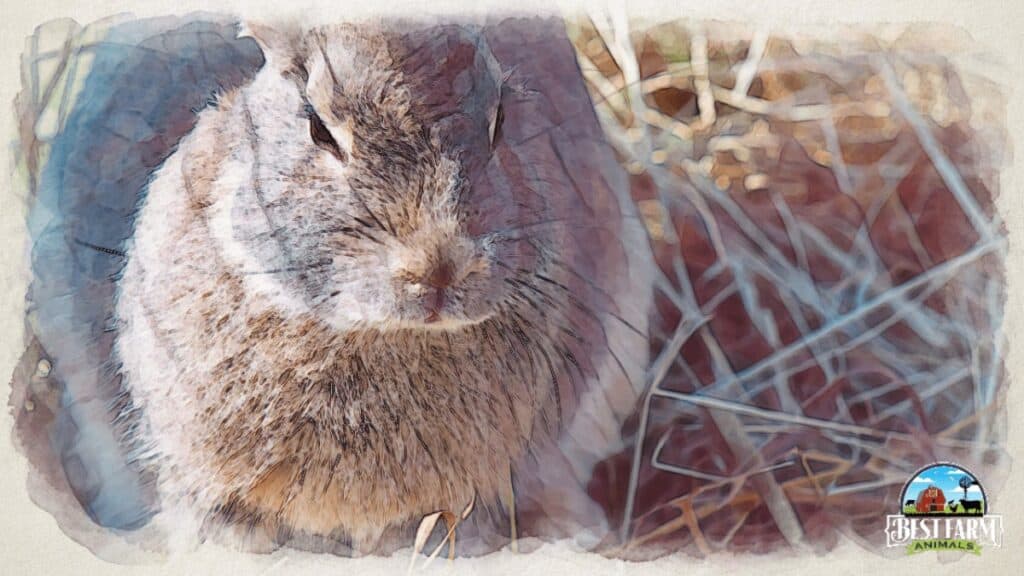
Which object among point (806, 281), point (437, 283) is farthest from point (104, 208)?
point (806, 281)

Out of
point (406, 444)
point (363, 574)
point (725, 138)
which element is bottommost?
point (363, 574)

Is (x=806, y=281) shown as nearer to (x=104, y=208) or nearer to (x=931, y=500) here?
(x=931, y=500)

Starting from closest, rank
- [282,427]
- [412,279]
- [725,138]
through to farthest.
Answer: [412,279] → [282,427] → [725,138]

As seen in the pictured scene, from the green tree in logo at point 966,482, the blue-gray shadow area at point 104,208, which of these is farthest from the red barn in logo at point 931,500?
the blue-gray shadow area at point 104,208

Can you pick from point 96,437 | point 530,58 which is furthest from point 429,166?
point 96,437

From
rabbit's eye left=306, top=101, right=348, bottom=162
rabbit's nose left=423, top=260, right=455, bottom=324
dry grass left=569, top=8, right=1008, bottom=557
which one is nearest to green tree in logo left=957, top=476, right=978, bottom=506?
dry grass left=569, top=8, right=1008, bottom=557

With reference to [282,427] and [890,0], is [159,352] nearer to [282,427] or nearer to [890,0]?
[282,427]

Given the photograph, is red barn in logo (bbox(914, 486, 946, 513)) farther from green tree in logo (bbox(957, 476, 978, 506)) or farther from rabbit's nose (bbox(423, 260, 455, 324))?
rabbit's nose (bbox(423, 260, 455, 324))

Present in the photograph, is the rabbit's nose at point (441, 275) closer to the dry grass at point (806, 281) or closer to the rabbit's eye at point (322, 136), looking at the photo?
the rabbit's eye at point (322, 136)
